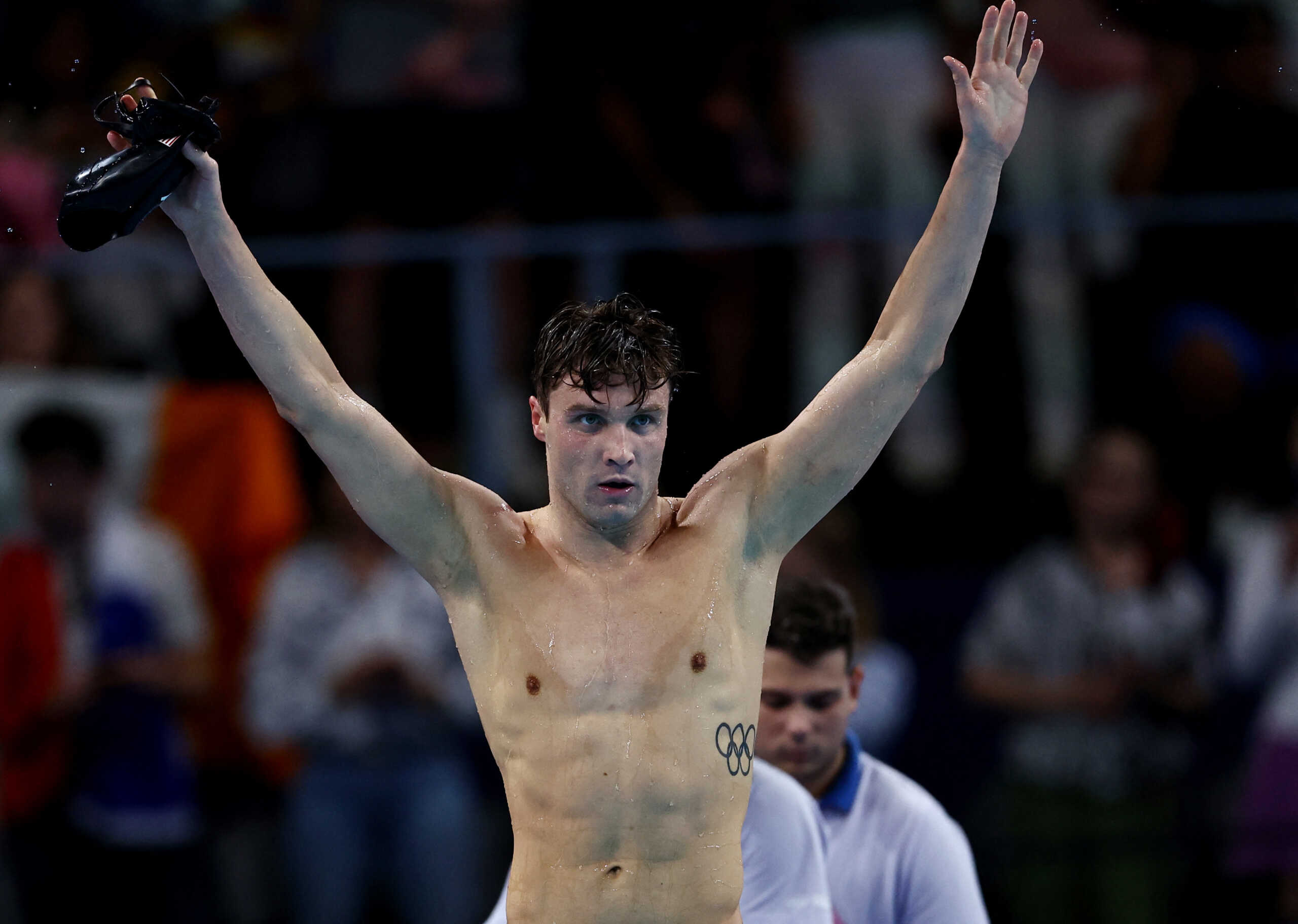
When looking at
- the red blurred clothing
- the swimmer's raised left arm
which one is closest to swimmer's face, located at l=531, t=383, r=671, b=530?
the swimmer's raised left arm

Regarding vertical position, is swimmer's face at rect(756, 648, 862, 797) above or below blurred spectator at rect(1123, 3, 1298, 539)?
below

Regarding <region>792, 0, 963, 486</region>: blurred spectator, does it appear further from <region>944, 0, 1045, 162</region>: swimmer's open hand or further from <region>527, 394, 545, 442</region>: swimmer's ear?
<region>527, 394, 545, 442</region>: swimmer's ear

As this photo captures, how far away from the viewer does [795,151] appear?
801cm

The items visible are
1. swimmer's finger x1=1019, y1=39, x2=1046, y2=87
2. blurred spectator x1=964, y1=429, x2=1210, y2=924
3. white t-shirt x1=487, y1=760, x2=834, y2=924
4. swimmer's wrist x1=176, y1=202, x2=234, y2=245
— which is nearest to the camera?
swimmer's wrist x1=176, y1=202, x2=234, y2=245

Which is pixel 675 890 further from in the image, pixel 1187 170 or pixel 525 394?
pixel 1187 170

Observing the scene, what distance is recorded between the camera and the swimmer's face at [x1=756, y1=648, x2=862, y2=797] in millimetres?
4598

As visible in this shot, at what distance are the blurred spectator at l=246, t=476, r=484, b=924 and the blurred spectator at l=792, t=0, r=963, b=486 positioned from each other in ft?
6.82

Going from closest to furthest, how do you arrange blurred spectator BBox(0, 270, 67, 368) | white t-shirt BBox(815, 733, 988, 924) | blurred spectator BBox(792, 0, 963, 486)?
white t-shirt BBox(815, 733, 988, 924), blurred spectator BBox(0, 270, 67, 368), blurred spectator BBox(792, 0, 963, 486)

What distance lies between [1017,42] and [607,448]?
4.29 feet

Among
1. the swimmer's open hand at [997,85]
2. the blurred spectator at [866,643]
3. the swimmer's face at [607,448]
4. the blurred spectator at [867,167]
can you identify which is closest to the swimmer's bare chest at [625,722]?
the swimmer's face at [607,448]

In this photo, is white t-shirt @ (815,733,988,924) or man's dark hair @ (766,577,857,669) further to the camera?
man's dark hair @ (766,577,857,669)

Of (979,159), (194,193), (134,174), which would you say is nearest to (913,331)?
(979,159)

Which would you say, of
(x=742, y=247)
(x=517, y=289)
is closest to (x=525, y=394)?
(x=517, y=289)

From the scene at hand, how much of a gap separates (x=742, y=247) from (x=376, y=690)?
2.62 metres
